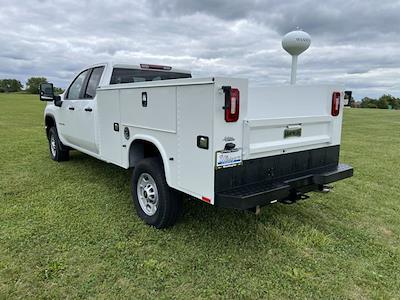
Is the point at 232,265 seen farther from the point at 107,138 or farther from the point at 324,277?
the point at 107,138

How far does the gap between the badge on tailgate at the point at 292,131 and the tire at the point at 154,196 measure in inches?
51.5

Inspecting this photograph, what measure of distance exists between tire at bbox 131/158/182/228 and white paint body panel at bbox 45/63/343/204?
0.20 metres

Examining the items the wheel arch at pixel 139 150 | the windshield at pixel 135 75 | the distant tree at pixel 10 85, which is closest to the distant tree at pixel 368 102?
the windshield at pixel 135 75

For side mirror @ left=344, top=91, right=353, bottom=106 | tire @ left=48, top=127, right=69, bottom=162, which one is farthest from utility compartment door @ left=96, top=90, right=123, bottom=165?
side mirror @ left=344, top=91, right=353, bottom=106

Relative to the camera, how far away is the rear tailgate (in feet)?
10.2

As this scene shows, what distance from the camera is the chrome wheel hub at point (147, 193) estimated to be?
12.4ft

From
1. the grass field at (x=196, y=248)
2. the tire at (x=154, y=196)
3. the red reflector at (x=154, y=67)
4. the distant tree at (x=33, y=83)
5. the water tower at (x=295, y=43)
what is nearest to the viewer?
the grass field at (x=196, y=248)

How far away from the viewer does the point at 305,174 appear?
3.58 m

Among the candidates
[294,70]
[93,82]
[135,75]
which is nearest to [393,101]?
[294,70]

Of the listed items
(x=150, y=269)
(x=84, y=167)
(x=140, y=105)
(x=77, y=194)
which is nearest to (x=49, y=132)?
(x=84, y=167)

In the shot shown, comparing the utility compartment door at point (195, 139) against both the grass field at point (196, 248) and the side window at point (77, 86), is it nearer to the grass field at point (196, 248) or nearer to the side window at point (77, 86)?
the grass field at point (196, 248)

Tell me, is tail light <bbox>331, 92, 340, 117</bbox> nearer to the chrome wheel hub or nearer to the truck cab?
the chrome wheel hub

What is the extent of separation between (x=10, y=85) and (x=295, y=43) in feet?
272

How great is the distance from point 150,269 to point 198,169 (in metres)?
1.00
